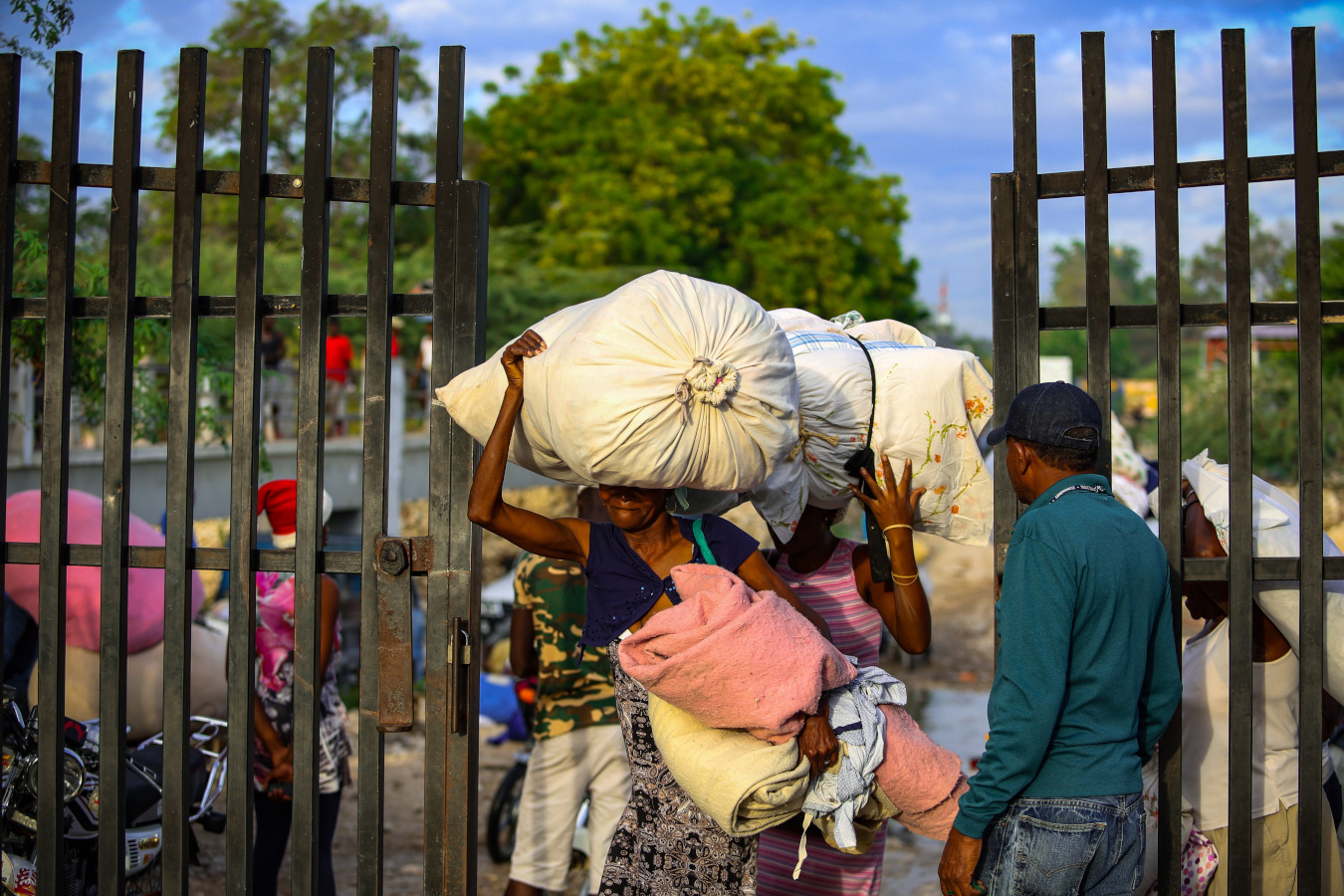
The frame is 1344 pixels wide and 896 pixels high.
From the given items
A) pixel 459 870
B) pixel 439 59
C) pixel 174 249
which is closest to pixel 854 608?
pixel 459 870

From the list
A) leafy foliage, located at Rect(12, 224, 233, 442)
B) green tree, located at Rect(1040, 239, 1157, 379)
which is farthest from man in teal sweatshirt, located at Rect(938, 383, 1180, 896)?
green tree, located at Rect(1040, 239, 1157, 379)

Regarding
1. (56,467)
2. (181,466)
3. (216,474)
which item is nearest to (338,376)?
(216,474)

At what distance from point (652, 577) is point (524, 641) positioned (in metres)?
1.61

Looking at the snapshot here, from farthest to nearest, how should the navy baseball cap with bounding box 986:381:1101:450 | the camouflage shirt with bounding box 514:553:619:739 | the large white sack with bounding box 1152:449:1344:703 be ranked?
1. the camouflage shirt with bounding box 514:553:619:739
2. the large white sack with bounding box 1152:449:1344:703
3. the navy baseball cap with bounding box 986:381:1101:450

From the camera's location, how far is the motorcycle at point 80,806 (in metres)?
3.21

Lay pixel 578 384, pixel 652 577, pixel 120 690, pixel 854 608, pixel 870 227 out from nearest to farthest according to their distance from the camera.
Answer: pixel 578 384 < pixel 652 577 < pixel 120 690 < pixel 854 608 < pixel 870 227

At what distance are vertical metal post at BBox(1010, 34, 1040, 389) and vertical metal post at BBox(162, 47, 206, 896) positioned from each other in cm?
214

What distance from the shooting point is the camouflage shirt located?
395cm

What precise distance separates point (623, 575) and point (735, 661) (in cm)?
47

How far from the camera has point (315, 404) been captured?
9.11 ft

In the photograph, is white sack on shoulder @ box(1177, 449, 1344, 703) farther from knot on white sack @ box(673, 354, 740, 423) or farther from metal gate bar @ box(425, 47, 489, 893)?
metal gate bar @ box(425, 47, 489, 893)

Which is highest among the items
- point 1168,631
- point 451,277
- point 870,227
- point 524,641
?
point 870,227

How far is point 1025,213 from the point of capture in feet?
9.02

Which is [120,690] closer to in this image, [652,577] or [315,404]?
[315,404]
